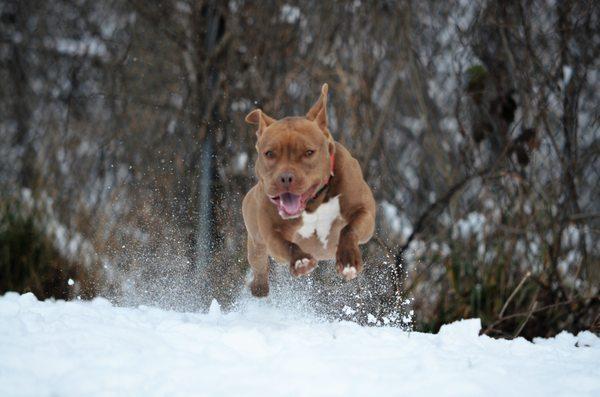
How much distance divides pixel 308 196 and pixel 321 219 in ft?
1.11

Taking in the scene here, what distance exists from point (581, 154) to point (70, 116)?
176 inches

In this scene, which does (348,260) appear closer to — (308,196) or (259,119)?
(308,196)

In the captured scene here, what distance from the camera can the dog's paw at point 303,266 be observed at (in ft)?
12.4

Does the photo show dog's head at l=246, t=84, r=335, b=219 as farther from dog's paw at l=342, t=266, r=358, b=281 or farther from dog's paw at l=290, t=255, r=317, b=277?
dog's paw at l=342, t=266, r=358, b=281

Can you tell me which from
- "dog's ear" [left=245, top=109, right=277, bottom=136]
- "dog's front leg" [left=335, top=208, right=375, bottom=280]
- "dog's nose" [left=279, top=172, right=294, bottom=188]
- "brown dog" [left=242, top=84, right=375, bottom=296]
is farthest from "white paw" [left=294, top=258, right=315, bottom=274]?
"dog's ear" [left=245, top=109, right=277, bottom=136]

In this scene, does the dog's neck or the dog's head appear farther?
the dog's neck

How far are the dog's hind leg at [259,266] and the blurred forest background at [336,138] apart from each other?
0.63 metres

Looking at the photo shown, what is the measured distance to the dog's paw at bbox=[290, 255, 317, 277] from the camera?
3.77 m

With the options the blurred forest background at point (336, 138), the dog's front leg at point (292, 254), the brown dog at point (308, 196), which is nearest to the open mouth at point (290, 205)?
the brown dog at point (308, 196)

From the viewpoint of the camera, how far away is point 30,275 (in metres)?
6.23

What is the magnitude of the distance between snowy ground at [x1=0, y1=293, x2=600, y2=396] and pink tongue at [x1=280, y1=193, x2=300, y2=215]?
562 millimetres

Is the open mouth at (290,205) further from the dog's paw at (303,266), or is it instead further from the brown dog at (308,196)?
the dog's paw at (303,266)

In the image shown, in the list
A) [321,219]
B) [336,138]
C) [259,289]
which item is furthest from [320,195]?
[336,138]

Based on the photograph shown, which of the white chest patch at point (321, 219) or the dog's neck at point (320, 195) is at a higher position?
the dog's neck at point (320, 195)
